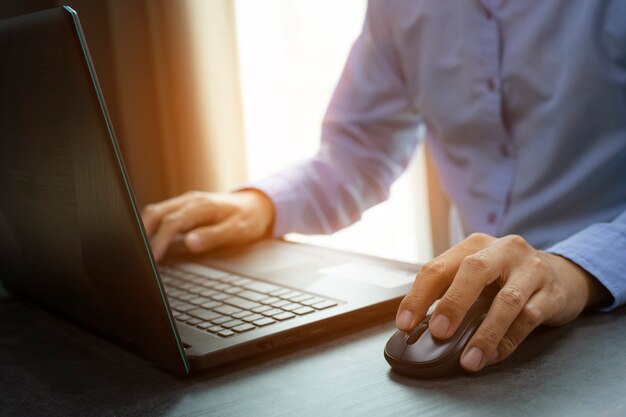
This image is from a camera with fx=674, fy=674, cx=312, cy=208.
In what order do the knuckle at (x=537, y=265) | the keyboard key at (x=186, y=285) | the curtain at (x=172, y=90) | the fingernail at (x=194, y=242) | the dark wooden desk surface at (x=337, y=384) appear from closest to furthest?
the dark wooden desk surface at (x=337, y=384), the knuckle at (x=537, y=265), the keyboard key at (x=186, y=285), the fingernail at (x=194, y=242), the curtain at (x=172, y=90)

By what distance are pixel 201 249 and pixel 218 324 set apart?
0.34 m

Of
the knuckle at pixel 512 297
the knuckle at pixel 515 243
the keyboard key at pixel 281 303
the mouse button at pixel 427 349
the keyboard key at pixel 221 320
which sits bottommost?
the keyboard key at pixel 281 303

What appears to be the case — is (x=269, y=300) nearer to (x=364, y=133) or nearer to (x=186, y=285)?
(x=186, y=285)

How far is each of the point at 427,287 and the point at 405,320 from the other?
0.11 ft

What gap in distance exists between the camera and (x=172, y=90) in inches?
63.5

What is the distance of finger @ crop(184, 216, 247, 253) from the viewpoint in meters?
0.95

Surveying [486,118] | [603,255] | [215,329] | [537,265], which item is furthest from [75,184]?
[486,118]

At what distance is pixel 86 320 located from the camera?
690mm

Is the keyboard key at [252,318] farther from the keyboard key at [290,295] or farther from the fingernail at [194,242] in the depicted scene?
the fingernail at [194,242]

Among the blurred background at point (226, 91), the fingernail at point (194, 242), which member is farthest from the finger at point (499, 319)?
the blurred background at point (226, 91)

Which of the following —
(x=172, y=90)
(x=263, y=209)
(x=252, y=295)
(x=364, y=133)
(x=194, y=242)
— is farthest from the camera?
(x=172, y=90)

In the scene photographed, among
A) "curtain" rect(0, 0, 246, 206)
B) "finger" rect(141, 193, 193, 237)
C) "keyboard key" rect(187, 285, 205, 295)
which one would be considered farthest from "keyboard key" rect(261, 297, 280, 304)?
"curtain" rect(0, 0, 246, 206)

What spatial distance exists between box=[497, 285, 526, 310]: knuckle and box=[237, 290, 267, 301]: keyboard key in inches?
10.3

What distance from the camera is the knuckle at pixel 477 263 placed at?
0.54 metres
